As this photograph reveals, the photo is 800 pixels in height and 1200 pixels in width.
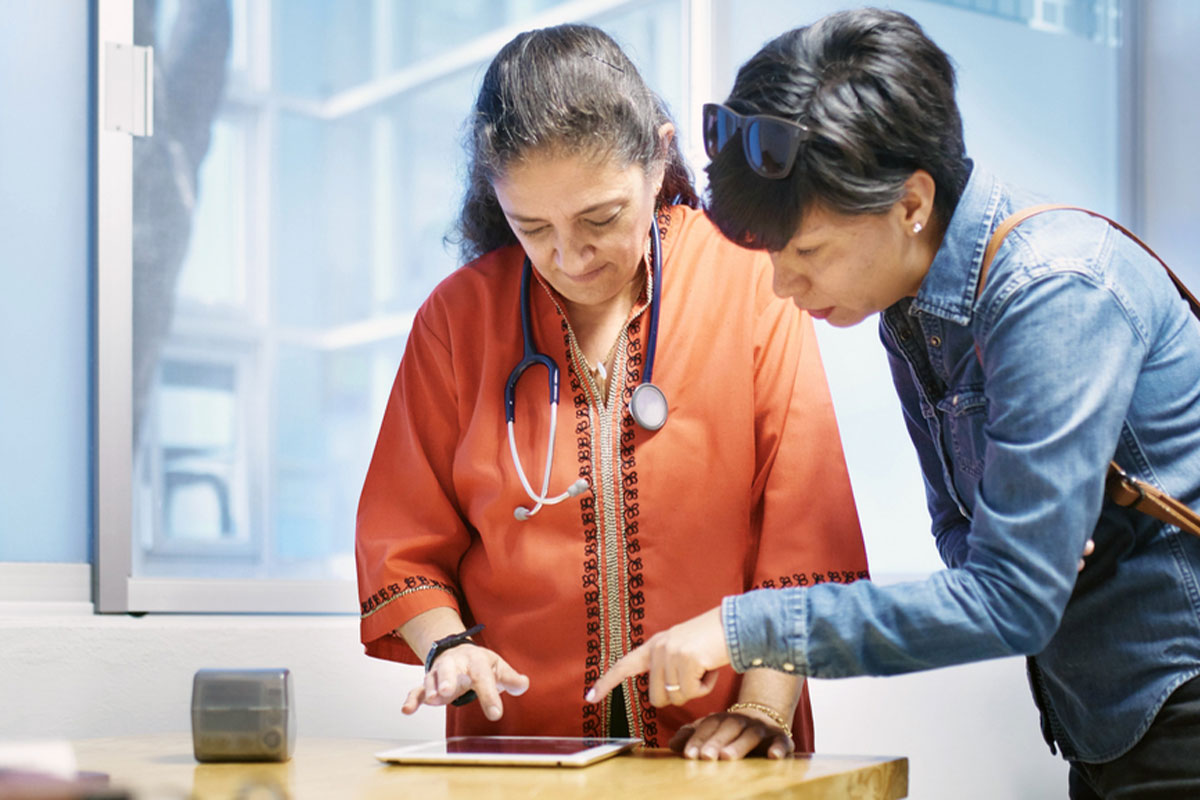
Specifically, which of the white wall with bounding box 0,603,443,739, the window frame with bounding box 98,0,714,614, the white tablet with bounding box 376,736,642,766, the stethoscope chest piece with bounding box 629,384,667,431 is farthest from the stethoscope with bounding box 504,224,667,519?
the window frame with bounding box 98,0,714,614

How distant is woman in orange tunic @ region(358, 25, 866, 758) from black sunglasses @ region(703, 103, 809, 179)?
31cm

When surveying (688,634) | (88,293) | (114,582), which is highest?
(88,293)

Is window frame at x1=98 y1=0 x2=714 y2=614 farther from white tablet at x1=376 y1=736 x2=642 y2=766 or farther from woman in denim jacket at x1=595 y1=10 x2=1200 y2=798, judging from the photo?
woman in denim jacket at x1=595 y1=10 x2=1200 y2=798

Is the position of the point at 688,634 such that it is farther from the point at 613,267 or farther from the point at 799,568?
the point at 613,267

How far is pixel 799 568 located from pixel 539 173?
1.88 ft

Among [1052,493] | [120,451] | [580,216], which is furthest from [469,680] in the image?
[120,451]

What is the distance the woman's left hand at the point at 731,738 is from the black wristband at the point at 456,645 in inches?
9.5

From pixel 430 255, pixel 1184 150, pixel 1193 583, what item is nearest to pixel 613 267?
pixel 1193 583

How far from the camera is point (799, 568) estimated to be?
1486mm

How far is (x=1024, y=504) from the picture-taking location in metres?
1.09

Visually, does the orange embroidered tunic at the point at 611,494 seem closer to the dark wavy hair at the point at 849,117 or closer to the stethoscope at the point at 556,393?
the stethoscope at the point at 556,393

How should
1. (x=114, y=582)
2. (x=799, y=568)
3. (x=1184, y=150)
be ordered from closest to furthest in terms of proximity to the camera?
(x=799, y=568) < (x=114, y=582) < (x=1184, y=150)

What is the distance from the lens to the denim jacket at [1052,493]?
42.9 inches

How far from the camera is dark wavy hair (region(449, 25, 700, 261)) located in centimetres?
151
